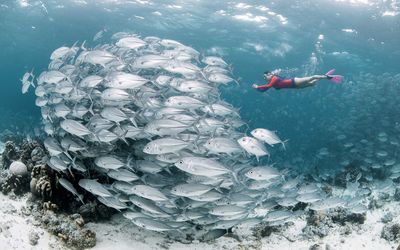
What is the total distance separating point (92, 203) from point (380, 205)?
944 cm

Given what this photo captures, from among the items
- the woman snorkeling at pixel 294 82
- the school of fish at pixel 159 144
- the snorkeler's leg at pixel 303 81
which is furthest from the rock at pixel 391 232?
the snorkeler's leg at pixel 303 81

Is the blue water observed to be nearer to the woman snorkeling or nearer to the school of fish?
the woman snorkeling

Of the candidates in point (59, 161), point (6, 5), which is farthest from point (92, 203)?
point (6, 5)

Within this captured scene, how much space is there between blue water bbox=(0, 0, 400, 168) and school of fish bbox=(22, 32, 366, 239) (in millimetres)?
12346

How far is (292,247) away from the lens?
9.22 m

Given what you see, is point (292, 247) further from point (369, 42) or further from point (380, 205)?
point (369, 42)

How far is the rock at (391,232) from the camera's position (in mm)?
9939

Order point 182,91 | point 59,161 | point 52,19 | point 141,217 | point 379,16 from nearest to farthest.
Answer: point 141,217 < point 59,161 < point 182,91 < point 379,16 < point 52,19

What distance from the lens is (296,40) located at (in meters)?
28.6

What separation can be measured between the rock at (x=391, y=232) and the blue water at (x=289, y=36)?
9.86 metres

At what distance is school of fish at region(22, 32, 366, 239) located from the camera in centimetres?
707

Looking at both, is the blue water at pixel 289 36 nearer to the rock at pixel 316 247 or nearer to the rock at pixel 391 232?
the rock at pixel 391 232

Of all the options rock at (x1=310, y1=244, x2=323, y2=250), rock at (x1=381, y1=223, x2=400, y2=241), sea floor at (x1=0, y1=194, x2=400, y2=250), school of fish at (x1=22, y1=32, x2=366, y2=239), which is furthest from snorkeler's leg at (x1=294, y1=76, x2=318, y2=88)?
rock at (x1=381, y1=223, x2=400, y2=241)

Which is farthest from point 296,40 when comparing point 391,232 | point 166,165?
point 166,165
